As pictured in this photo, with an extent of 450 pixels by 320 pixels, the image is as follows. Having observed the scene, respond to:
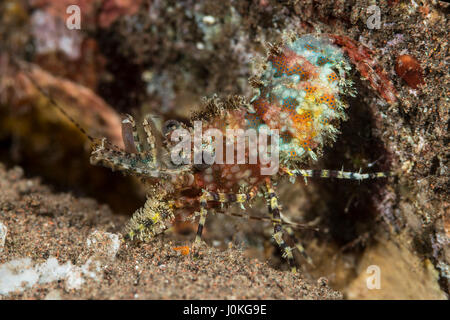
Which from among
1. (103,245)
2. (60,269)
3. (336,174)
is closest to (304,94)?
(336,174)

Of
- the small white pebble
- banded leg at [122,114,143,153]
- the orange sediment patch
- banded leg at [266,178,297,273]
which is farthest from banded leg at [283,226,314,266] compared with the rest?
the small white pebble

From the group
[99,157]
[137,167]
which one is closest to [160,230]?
[137,167]

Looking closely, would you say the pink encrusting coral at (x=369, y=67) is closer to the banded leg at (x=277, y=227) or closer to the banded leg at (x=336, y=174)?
the banded leg at (x=336, y=174)

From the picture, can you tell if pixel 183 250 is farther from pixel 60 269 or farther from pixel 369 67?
pixel 369 67

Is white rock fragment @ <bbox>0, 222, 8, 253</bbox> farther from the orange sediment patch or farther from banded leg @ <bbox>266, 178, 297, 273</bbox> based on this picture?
banded leg @ <bbox>266, 178, 297, 273</bbox>

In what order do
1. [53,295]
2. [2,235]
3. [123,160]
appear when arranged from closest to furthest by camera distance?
1. [53,295]
2. [2,235]
3. [123,160]

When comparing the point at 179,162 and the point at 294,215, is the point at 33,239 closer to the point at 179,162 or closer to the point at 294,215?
the point at 179,162
